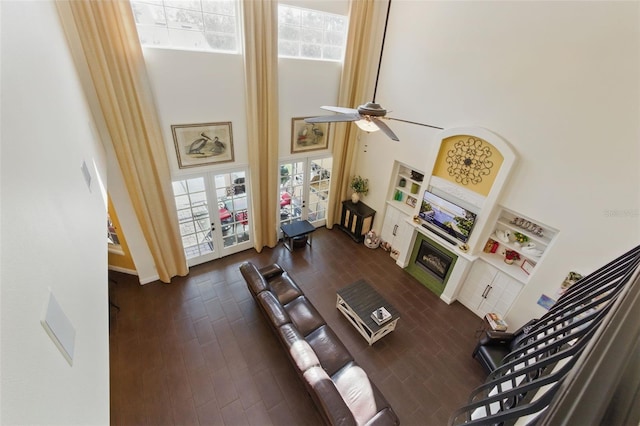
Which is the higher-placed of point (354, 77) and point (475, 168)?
point (354, 77)

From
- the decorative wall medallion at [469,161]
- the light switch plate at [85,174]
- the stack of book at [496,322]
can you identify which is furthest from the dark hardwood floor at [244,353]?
the light switch plate at [85,174]

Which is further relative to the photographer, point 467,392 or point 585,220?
point 467,392

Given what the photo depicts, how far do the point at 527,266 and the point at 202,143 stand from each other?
5709mm

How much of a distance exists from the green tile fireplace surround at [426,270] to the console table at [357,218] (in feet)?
4.33

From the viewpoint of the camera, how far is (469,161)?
14.6 ft

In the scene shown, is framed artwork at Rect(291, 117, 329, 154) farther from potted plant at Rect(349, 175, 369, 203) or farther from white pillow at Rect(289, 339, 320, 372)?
white pillow at Rect(289, 339, 320, 372)

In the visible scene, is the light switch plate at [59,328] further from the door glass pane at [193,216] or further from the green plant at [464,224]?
the green plant at [464,224]

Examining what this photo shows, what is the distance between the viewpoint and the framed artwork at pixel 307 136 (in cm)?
553

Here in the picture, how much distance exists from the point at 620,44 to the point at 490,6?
1.61 metres

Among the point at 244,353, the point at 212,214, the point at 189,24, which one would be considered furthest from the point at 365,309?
the point at 189,24

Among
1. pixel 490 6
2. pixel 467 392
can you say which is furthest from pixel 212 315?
pixel 490 6

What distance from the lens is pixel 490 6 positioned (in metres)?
3.77

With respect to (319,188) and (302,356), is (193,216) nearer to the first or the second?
(319,188)

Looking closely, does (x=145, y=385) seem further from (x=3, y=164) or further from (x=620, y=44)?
(x=620, y=44)
